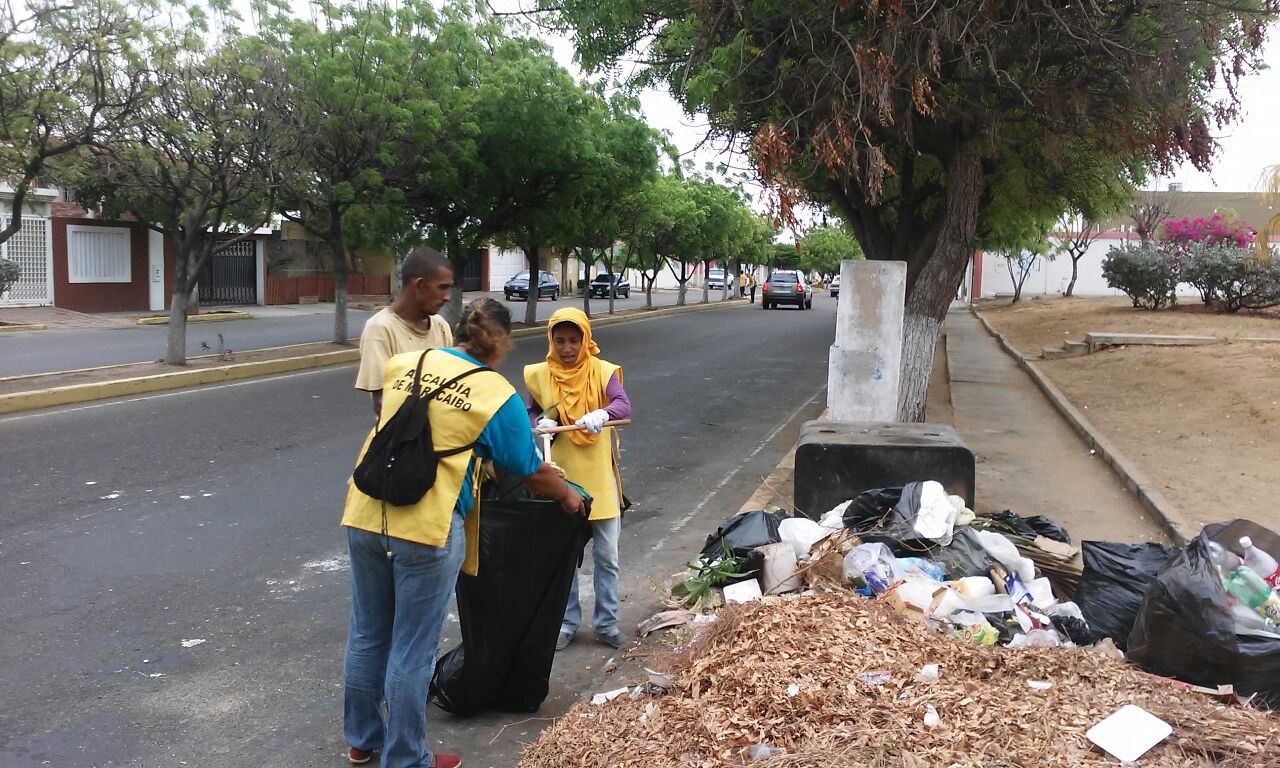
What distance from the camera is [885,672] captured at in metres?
3.47

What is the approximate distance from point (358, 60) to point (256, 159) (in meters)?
2.89

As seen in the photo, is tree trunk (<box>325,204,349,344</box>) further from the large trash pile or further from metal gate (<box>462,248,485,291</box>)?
metal gate (<box>462,248,485,291</box>)

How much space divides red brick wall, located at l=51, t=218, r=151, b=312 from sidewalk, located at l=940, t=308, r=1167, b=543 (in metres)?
23.5

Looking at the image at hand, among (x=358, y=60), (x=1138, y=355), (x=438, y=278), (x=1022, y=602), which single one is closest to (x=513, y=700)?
(x=438, y=278)

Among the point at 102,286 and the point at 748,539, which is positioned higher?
the point at 102,286

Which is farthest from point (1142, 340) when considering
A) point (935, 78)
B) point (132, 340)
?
point (132, 340)

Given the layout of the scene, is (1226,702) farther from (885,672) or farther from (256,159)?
(256,159)

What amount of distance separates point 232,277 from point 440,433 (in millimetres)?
32523

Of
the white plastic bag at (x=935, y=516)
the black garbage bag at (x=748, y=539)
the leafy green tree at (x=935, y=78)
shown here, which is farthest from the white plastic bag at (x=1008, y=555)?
the leafy green tree at (x=935, y=78)

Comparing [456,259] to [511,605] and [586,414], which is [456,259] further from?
[511,605]

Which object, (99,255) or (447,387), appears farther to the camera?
(99,255)

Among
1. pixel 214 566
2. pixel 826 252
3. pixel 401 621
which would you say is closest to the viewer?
pixel 401 621

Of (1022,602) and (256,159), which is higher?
(256,159)

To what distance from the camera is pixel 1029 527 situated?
5492 mm
